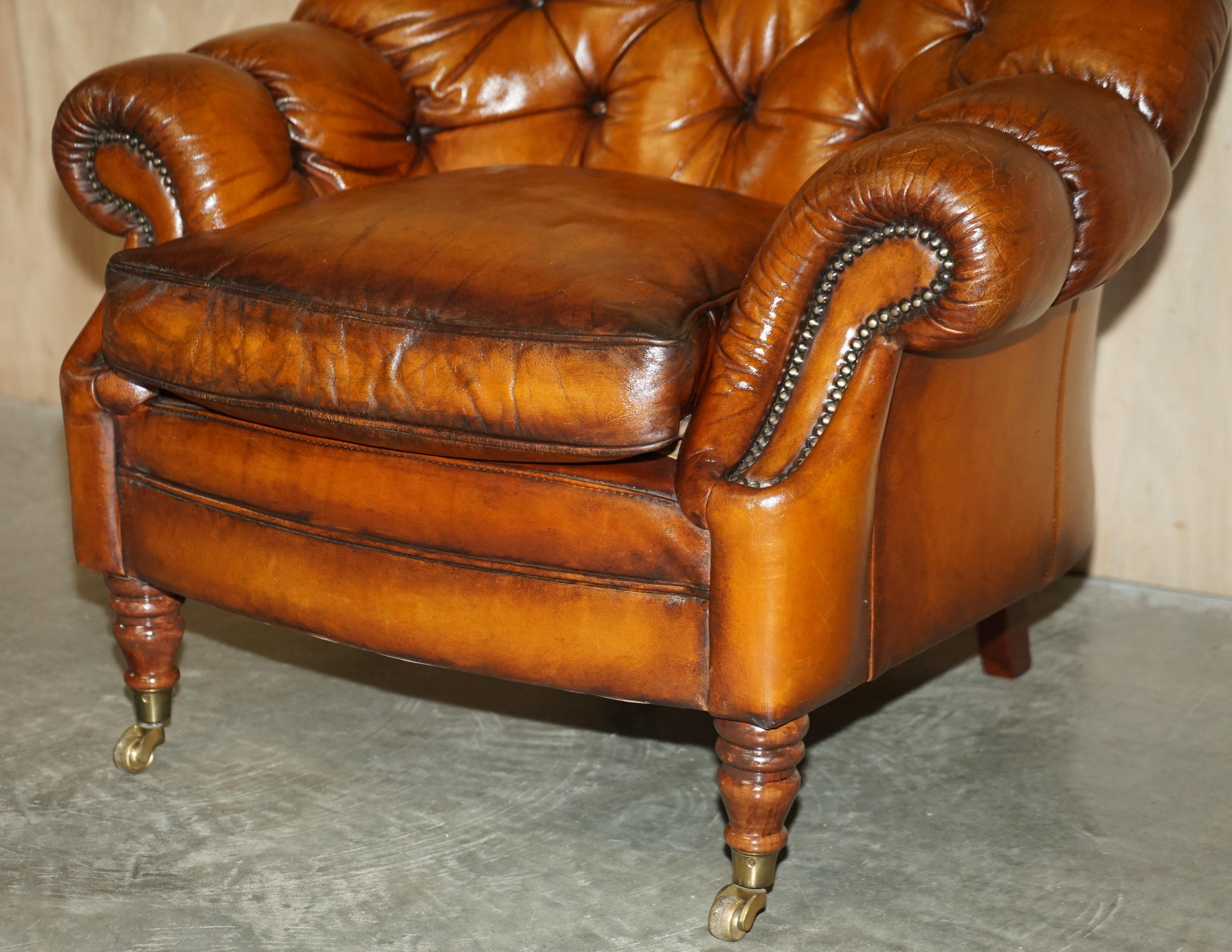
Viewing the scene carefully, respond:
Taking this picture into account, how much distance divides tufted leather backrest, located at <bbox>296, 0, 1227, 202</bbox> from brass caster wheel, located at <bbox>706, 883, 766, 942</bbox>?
0.76 meters

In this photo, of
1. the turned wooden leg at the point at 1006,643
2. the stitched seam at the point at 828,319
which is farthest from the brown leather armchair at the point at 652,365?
the turned wooden leg at the point at 1006,643

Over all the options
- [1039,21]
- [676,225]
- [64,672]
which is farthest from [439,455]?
[64,672]

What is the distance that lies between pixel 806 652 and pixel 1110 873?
427mm

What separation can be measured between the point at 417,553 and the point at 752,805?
1.19ft

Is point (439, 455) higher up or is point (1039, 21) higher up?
point (1039, 21)

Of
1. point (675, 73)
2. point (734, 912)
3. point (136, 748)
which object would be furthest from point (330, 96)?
point (734, 912)

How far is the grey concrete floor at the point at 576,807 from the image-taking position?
122 cm

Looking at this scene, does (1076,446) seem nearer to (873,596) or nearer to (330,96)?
(873,596)

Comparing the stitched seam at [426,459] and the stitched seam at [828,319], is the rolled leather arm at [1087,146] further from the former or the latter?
the stitched seam at [426,459]

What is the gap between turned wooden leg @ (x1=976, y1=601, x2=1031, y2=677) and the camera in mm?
1701

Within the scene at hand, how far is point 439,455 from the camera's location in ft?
3.94

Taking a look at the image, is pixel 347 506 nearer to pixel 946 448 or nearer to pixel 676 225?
pixel 676 225

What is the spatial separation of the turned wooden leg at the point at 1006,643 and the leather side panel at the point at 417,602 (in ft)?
2.24

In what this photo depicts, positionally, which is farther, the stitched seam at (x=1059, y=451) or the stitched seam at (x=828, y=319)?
the stitched seam at (x=1059, y=451)
